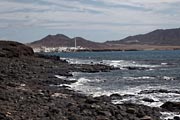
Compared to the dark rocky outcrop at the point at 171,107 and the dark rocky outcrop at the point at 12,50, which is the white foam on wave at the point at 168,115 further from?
the dark rocky outcrop at the point at 12,50

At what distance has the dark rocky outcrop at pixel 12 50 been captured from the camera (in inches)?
2877

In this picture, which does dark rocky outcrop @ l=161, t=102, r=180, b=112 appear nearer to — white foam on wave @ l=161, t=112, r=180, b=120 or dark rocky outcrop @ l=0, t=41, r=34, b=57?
white foam on wave @ l=161, t=112, r=180, b=120

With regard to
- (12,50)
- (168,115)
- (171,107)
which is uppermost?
(12,50)

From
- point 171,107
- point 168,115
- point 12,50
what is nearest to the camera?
point 168,115

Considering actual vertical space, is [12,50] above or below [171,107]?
above

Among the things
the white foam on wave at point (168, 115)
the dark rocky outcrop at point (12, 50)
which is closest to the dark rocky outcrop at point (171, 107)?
the white foam on wave at point (168, 115)

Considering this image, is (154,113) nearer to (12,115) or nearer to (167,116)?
(167,116)

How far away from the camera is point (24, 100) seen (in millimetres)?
24172

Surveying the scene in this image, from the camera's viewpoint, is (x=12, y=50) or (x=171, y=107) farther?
(x=12, y=50)

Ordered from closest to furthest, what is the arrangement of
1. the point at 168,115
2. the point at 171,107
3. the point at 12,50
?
the point at 168,115 → the point at 171,107 → the point at 12,50

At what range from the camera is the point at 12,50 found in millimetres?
75750

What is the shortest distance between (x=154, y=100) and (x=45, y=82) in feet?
50.0

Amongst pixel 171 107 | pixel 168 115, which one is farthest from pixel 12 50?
pixel 168 115

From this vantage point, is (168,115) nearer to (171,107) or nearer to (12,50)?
(171,107)
